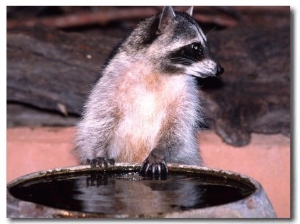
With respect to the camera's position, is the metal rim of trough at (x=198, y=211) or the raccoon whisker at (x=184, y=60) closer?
the metal rim of trough at (x=198, y=211)

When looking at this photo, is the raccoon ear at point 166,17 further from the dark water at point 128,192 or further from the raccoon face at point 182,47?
the dark water at point 128,192

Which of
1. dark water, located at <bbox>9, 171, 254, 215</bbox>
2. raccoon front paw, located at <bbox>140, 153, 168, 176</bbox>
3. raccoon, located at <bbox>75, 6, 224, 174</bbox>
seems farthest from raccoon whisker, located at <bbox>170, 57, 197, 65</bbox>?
dark water, located at <bbox>9, 171, 254, 215</bbox>

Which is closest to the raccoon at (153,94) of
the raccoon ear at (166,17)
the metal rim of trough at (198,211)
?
the raccoon ear at (166,17)

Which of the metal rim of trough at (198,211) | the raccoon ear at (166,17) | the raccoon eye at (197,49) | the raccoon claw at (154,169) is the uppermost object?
the raccoon ear at (166,17)

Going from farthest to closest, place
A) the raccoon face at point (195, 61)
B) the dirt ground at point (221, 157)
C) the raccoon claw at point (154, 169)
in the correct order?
the dirt ground at point (221, 157), the raccoon face at point (195, 61), the raccoon claw at point (154, 169)

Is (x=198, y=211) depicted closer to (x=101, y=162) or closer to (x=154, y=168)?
(x=154, y=168)

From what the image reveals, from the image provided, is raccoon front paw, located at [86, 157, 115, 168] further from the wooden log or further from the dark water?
the wooden log
